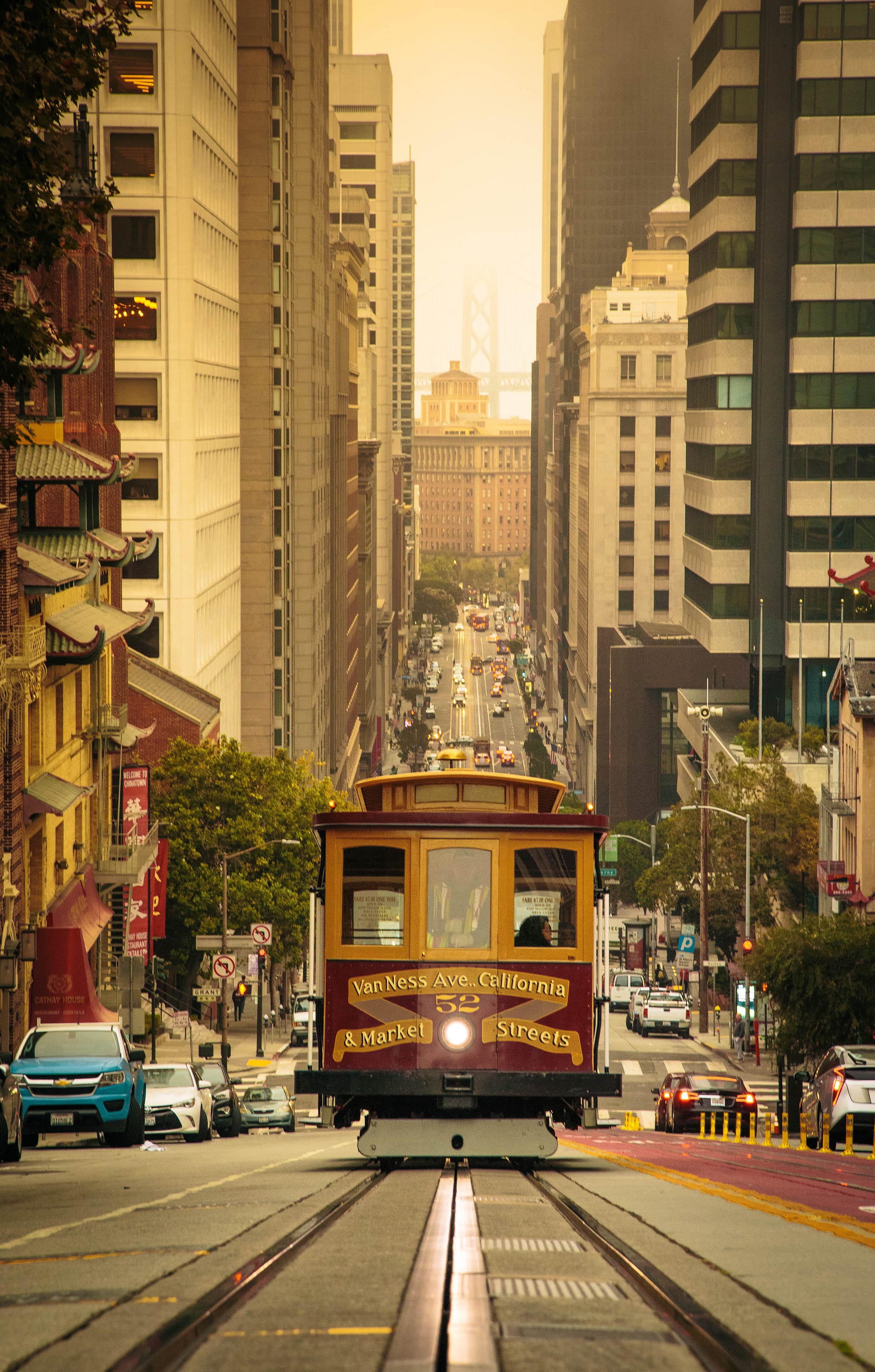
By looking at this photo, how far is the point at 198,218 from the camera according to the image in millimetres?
65312

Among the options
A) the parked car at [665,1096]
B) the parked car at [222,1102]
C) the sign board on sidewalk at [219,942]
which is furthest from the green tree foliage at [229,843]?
the parked car at [665,1096]

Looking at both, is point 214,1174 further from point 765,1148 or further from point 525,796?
point 765,1148

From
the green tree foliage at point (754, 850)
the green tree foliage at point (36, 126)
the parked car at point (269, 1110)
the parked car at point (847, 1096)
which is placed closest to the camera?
the green tree foliage at point (36, 126)

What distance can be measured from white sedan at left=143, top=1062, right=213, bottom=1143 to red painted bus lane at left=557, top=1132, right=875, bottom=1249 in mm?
6467

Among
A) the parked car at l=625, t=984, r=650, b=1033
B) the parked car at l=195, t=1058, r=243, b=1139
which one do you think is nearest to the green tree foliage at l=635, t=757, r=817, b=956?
the parked car at l=625, t=984, r=650, b=1033

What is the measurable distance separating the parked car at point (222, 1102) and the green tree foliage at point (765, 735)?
49938mm

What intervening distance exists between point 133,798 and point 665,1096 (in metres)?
20.4

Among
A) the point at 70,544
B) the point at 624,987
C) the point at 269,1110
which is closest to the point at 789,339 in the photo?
the point at 624,987

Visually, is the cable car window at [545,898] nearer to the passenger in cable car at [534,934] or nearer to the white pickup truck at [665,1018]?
the passenger in cable car at [534,934]

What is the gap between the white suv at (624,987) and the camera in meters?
76.0

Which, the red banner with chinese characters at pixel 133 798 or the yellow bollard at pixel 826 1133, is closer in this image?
the yellow bollard at pixel 826 1133

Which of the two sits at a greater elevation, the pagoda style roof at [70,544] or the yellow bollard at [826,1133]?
the pagoda style roof at [70,544]

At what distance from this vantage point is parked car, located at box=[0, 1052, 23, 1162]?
20.4 meters

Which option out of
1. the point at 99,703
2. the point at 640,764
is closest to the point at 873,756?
the point at 99,703
